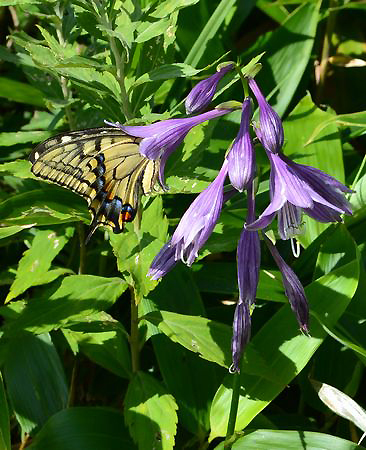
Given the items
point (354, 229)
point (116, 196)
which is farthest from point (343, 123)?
point (116, 196)

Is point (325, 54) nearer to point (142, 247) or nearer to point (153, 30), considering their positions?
point (153, 30)

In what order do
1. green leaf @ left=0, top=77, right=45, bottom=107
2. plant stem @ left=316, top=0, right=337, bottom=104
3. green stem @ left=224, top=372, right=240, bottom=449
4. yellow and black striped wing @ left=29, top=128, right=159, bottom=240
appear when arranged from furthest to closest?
plant stem @ left=316, top=0, right=337, bottom=104, green leaf @ left=0, top=77, right=45, bottom=107, yellow and black striped wing @ left=29, top=128, right=159, bottom=240, green stem @ left=224, top=372, right=240, bottom=449

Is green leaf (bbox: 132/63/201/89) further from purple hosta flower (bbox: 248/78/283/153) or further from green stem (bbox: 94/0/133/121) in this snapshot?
purple hosta flower (bbox: 248/78/283/153)

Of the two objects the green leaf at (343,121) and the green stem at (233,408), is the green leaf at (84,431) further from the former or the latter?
the green leaf at (343,121)

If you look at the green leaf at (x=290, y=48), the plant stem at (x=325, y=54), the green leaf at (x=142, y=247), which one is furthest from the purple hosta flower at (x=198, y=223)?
the plant stem at (x=325, y=54)

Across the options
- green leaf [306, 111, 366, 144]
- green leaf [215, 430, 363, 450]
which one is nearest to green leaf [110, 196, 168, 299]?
green leaf [215, 430, 363, 450]
